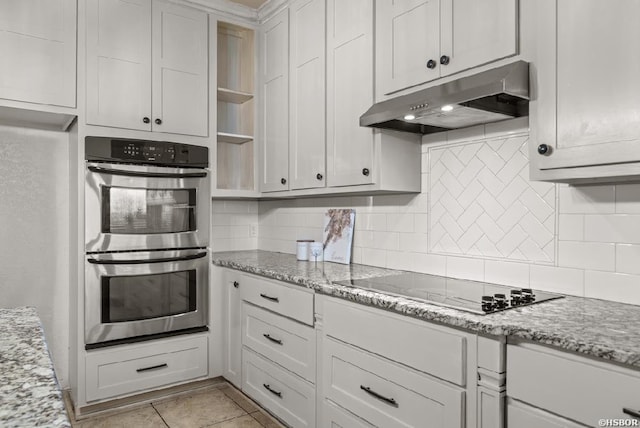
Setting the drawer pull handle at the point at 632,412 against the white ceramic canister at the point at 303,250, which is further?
the white ceramic canister at the point at 303,250

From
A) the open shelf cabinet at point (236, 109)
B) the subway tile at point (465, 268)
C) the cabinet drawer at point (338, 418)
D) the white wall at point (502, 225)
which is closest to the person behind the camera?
the white wall at point (502, 225)

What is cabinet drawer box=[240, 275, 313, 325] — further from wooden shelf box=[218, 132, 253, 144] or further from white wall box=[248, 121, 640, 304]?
wooden shelf box=[218, 132, 253, 144]

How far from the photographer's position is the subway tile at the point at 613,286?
166 centimetres

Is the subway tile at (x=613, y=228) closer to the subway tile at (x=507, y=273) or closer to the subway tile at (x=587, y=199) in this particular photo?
the subway tile at (x=587, y=199)

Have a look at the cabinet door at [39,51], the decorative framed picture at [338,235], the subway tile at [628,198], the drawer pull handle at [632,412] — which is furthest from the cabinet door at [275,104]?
the drawer pull handle at [632,412]

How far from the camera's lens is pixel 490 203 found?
213 cm

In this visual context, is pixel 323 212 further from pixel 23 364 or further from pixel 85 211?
pixel 23 364

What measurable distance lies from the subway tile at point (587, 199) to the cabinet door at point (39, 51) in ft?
8.75

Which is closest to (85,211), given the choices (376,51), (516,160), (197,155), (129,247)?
(129,247)

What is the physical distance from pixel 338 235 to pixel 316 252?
18 centimetres

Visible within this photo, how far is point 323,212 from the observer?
3.17 metres

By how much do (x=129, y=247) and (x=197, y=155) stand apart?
2.45 feet

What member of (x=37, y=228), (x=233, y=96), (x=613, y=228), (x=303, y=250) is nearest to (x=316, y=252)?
(x=303, y=250)

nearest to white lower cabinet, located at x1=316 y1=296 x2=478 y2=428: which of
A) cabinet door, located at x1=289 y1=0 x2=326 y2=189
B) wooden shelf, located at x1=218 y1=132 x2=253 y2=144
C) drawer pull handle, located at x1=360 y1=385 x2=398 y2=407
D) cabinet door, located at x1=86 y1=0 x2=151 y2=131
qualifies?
drawer pull handle, located at x1=360 y1=385 x2=398 y2=407
